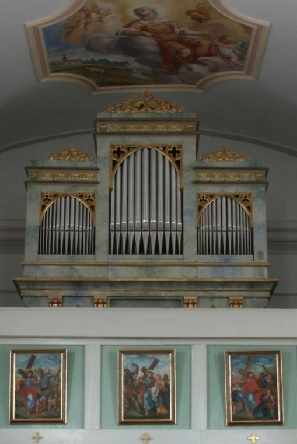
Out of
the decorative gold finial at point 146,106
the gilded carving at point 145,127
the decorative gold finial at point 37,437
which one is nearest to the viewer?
the decorative gold finial at point 37,437

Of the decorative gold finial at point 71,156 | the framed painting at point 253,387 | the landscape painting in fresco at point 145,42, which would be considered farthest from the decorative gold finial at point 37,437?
the landscape painting in fresco at point 145,42

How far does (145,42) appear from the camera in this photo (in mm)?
15508

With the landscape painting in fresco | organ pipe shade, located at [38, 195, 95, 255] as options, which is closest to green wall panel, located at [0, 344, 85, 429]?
organ pipe shade, located at [38, 195, 95, 255]

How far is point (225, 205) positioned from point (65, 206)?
1.95 meters

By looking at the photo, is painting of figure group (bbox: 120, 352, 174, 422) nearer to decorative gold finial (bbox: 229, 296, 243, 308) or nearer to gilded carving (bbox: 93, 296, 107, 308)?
gilded carving (bbox: 93, 296, 107, 308)

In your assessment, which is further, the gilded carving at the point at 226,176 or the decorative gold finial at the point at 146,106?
the decorative gold finial at the point at 146,106

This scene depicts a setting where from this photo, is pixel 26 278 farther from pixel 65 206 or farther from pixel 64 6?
pixel 64 6

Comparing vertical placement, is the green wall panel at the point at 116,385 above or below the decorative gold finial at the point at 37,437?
above

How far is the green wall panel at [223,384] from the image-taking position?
555 inches

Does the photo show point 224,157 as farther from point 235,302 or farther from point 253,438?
point 253,438

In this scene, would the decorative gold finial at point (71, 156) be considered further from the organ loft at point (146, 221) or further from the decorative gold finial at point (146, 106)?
the decorative gold finial at point (146, 106)

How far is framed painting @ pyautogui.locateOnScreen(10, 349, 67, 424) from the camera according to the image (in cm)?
1410

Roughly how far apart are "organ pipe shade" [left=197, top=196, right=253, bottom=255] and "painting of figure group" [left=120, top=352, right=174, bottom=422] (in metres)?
1.57

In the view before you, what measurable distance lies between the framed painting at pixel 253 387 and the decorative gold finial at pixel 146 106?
335cm
